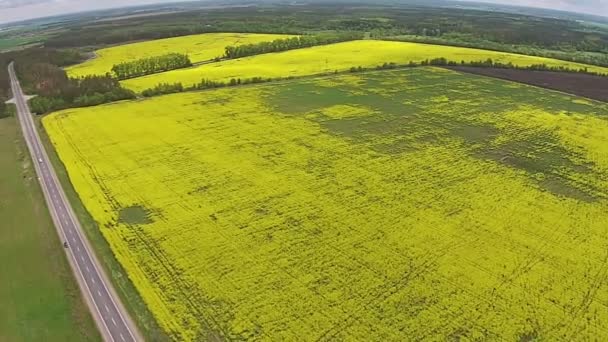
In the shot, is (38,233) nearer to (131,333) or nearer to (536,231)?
(131,333)

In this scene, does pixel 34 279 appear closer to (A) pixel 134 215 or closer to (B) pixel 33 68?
(A) pixel 134 215

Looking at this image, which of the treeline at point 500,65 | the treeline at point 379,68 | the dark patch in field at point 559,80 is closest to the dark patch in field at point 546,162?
the dark patch in field at point 559,80

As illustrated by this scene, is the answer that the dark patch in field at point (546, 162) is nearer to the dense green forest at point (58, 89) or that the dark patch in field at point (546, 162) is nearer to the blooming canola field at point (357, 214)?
the blooming canola field at point (357, 214)

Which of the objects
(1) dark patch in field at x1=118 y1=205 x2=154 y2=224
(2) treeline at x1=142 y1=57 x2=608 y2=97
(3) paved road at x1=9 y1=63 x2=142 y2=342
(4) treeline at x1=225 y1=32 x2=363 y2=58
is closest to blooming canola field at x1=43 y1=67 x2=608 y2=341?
(1) dark patch in field at x1=118 y1=205 x2=154 y2=224

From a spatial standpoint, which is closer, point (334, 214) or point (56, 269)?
point (56, 269)

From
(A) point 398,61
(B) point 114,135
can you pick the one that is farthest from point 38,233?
(A) point 398,61

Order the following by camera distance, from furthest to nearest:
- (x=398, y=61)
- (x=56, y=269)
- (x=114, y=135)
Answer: (x=398, y=61)
(x=114, y=135)
(x=56, y=269)
